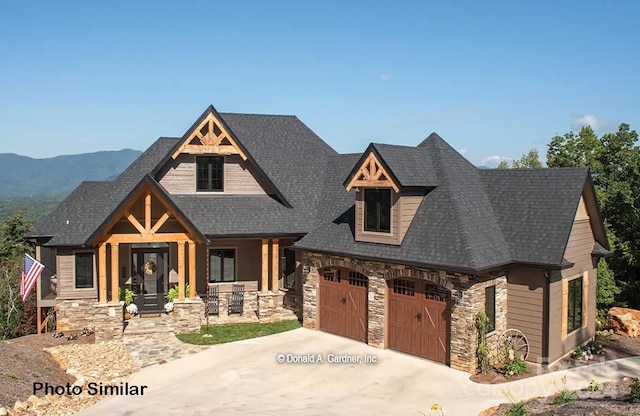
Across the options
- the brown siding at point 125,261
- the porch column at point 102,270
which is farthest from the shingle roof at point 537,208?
the brown siding at point 125,261

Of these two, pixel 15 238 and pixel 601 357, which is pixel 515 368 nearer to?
pixel 601 357

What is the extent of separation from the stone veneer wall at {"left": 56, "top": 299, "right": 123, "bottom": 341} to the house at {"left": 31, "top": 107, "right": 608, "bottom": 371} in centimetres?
5

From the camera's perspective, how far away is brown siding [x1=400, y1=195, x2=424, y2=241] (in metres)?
17.5

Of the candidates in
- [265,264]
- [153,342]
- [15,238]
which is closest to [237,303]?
[265,264]

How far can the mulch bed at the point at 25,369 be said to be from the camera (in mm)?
12297

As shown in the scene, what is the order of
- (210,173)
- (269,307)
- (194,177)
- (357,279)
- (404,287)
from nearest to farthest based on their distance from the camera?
1. (404,287)
2. (357,279)
3. (269,307)
4. (194,177)
5. (210,173)

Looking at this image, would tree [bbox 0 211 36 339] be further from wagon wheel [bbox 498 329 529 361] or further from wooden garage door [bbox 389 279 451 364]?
wagon wheel [bbox 498 329 529 361]

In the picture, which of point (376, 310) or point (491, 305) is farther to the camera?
point (376, 310)

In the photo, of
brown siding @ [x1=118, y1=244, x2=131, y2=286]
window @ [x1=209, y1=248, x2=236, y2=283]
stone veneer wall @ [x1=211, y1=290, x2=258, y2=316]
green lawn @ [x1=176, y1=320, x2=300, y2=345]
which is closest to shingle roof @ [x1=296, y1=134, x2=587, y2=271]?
green lawn @ [x1=176, y1=320, x2=300, y2=345]

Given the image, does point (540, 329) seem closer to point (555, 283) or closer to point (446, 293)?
point (555, 283)

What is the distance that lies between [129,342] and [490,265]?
11933 mm

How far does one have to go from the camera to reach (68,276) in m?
20.4

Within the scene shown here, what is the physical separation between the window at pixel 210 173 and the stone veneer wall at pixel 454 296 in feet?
20.0

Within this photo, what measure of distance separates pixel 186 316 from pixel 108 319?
106 inches
